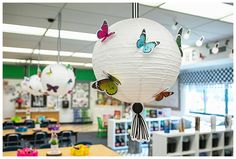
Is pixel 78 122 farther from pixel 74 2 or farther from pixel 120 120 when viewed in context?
pixel 74 2

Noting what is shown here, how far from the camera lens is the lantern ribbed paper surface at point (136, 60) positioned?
1.03m

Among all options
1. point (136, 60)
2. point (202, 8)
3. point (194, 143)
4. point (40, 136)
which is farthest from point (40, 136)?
point (136, 60)

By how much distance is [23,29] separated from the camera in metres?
4.62

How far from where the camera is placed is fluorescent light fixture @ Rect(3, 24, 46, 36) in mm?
4445

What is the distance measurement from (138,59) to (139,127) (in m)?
0.42

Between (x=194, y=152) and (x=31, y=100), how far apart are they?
8636 mm

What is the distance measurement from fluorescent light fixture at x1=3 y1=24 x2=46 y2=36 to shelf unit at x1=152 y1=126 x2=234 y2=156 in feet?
9.86

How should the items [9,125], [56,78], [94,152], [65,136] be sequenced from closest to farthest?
[56,78] → [94,152] → [65,136] → [9,125]

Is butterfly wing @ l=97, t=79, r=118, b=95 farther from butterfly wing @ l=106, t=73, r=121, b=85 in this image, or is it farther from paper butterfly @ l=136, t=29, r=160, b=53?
paper butterfly @ l=136, t=29, r=160, b=53

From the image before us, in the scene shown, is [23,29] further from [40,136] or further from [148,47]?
[148,47]

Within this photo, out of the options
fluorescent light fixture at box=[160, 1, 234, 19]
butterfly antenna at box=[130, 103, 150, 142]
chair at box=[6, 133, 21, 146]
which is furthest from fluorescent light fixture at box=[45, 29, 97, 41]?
butterfly antenna at box=[130, 103, 150, 142]

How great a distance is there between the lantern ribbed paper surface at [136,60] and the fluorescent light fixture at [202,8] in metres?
2.32

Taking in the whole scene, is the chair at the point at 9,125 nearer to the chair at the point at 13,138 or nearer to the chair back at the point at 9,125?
the chair back at the point at 9,125

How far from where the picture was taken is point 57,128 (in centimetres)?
559
